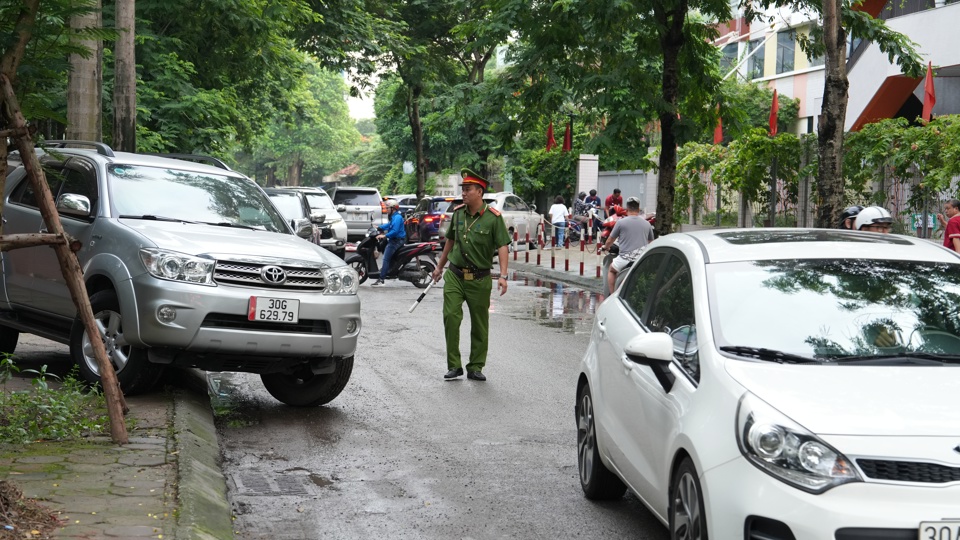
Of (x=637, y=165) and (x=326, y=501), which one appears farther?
(x=637, y=165)

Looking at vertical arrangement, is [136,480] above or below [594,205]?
below

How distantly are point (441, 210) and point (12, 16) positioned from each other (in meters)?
28.1

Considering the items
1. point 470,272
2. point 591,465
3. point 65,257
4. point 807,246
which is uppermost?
point 807,246

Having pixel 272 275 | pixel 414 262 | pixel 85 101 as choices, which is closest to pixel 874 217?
pixel 272 275

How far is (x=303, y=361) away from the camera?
9.11 meters

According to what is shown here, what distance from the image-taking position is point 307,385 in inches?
384

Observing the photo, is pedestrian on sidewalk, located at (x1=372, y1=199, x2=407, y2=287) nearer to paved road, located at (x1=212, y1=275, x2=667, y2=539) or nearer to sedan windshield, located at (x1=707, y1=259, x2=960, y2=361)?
paved road, located at (x1=212, y1=275, x2=667, y2=539)

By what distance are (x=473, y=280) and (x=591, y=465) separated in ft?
15.6

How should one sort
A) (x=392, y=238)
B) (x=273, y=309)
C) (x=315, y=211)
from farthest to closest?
(x=315, y=211) → (x=392, y=238) → (x=273, y=309)

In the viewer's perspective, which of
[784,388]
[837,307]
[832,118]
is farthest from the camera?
[832,118]

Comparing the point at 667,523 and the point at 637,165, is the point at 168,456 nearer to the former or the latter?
the point at 667,523

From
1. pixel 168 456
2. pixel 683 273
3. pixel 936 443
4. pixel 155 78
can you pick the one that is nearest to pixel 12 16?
pixel 168 456

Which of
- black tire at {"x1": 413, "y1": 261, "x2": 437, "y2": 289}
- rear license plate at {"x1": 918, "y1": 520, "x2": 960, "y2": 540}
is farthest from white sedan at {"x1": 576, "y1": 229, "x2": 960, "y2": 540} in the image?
black tire at {"x1": 413, "y1": 261, "x2": 437, "y2": 289}

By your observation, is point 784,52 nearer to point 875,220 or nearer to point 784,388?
point 875,220
